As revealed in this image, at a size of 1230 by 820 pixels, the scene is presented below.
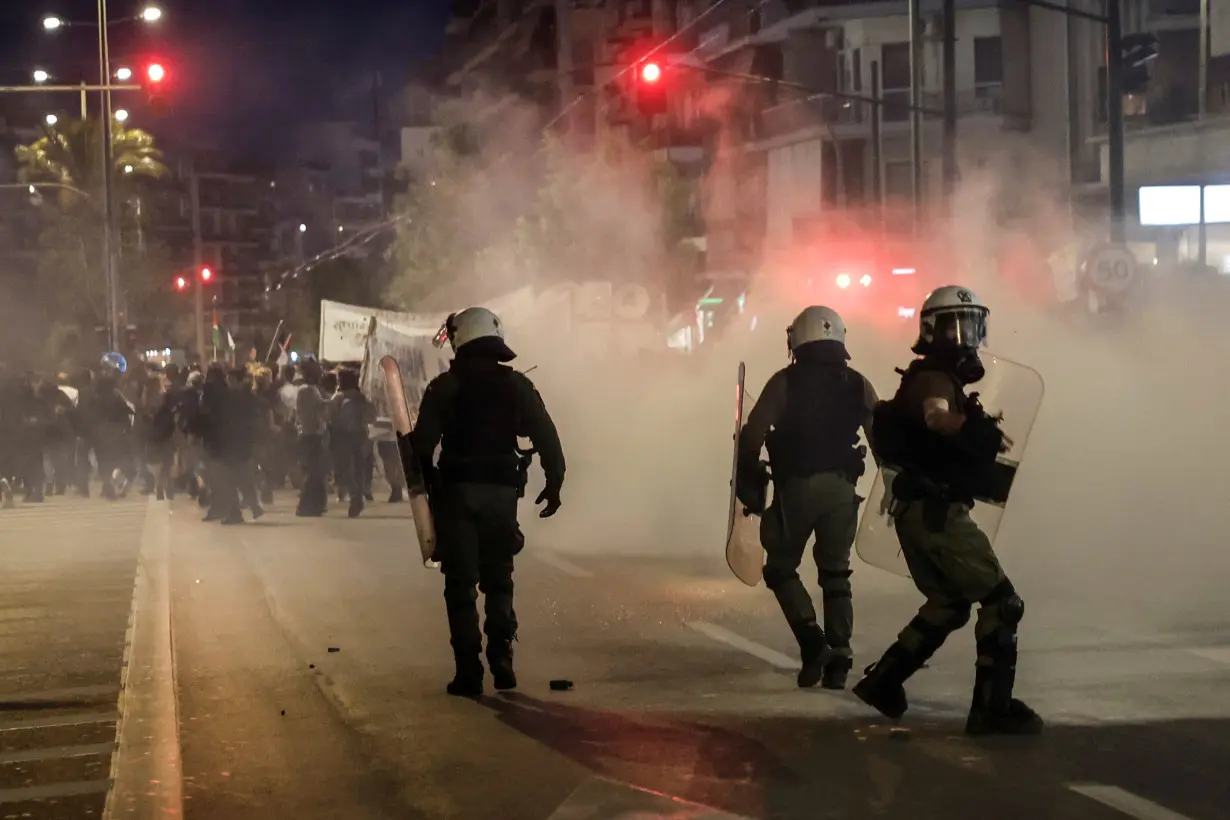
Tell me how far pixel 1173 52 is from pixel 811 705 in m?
31.3

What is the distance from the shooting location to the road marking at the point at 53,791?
243 inches

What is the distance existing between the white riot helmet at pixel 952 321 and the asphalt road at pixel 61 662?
11.2 feet

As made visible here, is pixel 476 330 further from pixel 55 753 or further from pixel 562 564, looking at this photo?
pixel 562 564

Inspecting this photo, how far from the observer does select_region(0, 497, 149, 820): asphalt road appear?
6383 millimetres

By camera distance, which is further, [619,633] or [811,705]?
[619,633]

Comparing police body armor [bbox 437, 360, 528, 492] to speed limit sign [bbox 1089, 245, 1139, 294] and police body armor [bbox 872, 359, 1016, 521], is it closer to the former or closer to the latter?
police body armor [bbox 872, 359, 1016, 521]

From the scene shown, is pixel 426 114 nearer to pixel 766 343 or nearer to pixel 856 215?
pixel 856 215

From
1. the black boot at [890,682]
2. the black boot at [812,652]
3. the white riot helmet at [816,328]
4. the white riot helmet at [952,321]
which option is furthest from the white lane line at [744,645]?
the white riot helmet at [952,321]

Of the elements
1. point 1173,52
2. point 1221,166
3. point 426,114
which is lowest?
point 1221,166

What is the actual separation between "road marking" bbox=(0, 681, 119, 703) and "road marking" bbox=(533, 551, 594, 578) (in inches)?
197

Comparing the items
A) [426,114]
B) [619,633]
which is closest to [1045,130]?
[619,633]

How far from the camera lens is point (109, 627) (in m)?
10.5

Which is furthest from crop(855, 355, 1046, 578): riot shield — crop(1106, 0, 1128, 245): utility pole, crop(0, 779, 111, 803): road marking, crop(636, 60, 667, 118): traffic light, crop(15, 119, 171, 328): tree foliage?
crop(15, 119, 171, 328): tree foliage

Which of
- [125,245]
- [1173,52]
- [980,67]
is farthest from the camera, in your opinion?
[125,245]
